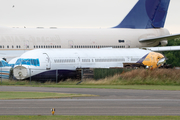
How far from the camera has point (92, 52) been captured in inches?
1644

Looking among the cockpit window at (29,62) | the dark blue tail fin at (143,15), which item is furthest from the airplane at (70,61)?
the dark blue tail fin at (143,15)

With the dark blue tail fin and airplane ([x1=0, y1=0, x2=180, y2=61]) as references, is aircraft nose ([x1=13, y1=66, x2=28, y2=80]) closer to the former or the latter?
airplane ([x1=0, y1=0, x2=180, y2=61])

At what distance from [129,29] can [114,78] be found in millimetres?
23087

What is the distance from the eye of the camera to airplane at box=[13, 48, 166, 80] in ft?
114

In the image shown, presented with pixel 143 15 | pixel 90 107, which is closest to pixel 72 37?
pixel 143 15

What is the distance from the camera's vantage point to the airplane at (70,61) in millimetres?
34844

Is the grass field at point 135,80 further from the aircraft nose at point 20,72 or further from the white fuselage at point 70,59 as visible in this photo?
the white fuselage at point 70,59

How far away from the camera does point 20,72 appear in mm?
34094

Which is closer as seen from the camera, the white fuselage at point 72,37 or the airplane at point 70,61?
the airplane at point 70,61

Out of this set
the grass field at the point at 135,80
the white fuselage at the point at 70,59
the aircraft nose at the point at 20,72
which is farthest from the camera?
the white fuselage at the point at 70,59

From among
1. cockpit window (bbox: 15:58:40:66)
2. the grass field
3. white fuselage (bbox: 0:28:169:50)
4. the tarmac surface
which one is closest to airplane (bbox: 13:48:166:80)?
cockpit window (bbox: 15:58:40:66)

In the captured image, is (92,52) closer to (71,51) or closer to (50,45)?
(71,51)

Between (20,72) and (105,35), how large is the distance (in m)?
21.9

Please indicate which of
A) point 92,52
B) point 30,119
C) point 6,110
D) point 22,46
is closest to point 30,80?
point 92,52
